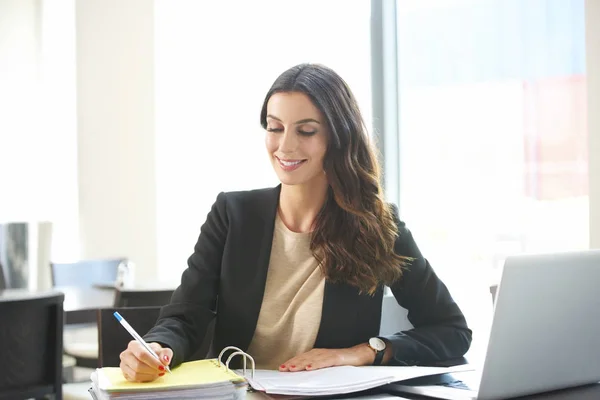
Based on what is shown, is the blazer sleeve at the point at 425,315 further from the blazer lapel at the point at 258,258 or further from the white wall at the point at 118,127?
the white wall at the point at 118,127

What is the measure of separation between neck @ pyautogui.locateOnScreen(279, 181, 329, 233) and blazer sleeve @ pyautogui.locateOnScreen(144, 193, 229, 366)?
0.16m

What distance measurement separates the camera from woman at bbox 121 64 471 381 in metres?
2.00

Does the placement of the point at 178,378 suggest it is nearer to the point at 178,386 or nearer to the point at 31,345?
the point at 178,386

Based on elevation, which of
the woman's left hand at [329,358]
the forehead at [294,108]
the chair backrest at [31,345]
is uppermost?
the forehead at [294,108]

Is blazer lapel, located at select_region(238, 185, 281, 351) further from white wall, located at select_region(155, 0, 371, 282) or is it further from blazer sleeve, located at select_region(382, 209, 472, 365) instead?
white wall, located at select_region(155, 0, 371, 282)

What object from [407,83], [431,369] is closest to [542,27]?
[407,83]

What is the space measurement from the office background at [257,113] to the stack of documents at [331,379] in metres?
0.97

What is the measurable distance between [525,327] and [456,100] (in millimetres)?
2307

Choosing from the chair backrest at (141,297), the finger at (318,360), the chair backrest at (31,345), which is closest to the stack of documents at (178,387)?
the finger at (318,360)

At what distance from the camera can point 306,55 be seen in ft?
15.8

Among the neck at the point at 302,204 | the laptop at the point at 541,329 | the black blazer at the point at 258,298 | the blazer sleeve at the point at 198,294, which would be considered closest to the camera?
the laptop at the point at 541,329

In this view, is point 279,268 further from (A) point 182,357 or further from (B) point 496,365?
(B) point 496,365

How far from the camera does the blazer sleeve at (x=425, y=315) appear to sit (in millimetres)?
1940

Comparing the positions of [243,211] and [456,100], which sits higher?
[456,100]
